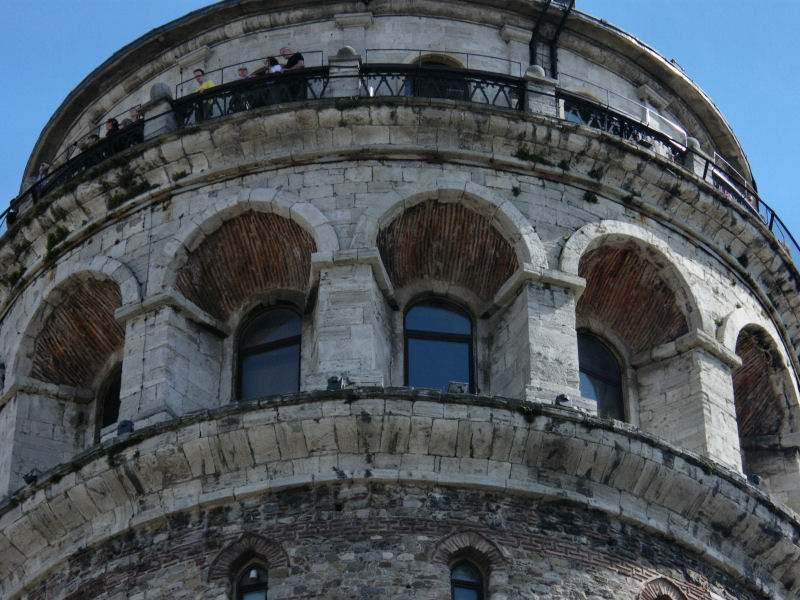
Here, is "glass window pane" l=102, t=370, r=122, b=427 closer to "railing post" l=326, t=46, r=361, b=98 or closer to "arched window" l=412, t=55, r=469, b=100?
"railing post" l=326, t=46, r=361, b=98

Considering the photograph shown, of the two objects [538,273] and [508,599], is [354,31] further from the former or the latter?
[508,599]

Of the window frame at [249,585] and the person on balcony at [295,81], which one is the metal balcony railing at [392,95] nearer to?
the person on balcony at [295,81]

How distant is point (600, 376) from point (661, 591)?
4.75 metres

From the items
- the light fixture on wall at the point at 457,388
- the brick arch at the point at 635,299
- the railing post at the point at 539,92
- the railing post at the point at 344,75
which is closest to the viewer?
the light fixture on wall at the point at 457,388

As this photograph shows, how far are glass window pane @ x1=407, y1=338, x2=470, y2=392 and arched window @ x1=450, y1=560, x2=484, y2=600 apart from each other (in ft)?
12.2

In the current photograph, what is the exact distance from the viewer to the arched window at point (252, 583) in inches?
1110

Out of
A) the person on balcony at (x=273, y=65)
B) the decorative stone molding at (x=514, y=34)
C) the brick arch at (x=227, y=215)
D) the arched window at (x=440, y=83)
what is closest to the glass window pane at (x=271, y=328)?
the brick arch at (x=227, y=215)

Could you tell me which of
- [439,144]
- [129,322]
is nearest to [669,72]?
[439,144]

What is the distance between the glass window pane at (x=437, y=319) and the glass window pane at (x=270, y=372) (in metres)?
1.56

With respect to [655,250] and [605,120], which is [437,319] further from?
[605,120]

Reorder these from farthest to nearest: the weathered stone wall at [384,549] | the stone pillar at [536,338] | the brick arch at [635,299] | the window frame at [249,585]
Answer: the brick arch at [635,299] → the stone pillar at [536,338] → the window frame at [249,585] → the weathered stone wall at [384,549]

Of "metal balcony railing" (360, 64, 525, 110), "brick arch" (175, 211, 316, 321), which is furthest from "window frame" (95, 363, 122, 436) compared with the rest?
"metal balcony railing" (360, 64, 525, 110)

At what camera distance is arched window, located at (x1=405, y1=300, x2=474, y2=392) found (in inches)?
1247

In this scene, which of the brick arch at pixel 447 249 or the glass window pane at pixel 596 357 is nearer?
the brick arch at pixel 447 249
